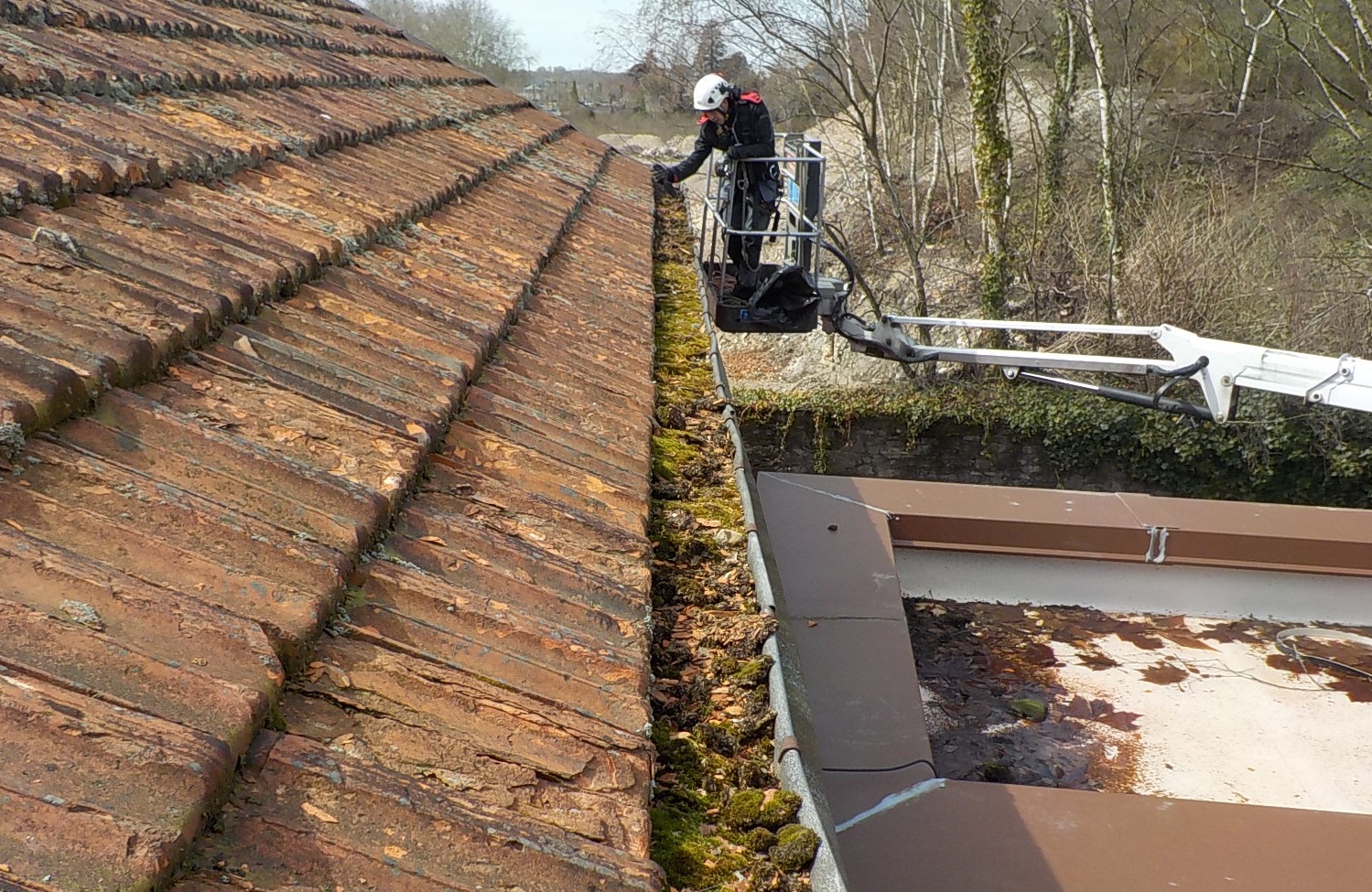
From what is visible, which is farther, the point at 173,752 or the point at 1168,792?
the point at 1168,792

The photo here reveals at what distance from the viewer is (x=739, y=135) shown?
8203 mm

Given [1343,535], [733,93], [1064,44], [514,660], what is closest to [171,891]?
[514,660]

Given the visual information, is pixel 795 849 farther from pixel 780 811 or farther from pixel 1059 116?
pixel 1059 116

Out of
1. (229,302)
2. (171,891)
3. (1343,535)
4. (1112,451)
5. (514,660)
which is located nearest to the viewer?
(171,891)

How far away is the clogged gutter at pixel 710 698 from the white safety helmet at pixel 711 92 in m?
5.72

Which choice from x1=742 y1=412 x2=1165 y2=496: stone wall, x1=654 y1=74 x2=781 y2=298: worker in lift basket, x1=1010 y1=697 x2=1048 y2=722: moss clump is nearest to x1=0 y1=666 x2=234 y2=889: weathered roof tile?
x1=1010 y1=697 x2=1048 y2=722: moss clump

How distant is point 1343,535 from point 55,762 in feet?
19.4

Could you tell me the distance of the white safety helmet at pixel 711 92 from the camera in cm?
806

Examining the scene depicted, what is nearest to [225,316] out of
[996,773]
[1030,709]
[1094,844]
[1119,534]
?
[1094,844]

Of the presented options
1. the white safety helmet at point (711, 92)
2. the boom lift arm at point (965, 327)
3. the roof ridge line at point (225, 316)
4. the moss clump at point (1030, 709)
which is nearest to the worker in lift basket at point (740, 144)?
the white safety helmet at point (711, 92)

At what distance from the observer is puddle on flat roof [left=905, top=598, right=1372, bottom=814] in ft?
13.1

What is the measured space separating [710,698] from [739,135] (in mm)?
7090

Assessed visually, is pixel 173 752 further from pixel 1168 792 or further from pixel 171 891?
pixel 1168 792

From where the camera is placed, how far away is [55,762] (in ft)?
3.18
